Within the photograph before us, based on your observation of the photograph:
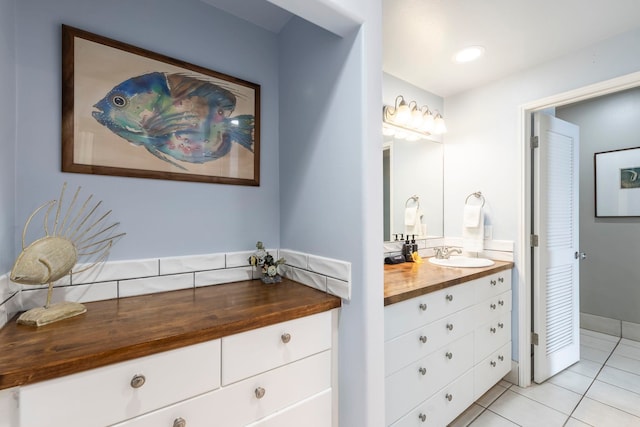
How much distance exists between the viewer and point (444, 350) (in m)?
1.61

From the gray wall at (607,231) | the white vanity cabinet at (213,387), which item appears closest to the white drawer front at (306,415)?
the white vanity cabinet at (213,387)

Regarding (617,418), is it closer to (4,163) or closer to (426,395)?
(426,395)

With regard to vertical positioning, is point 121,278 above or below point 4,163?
below

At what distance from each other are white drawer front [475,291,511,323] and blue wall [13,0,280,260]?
1.40 m

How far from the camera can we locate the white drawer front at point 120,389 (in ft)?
2.25

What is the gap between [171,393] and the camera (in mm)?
843

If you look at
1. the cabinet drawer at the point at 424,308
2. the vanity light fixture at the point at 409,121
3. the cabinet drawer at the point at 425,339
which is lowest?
the cabinet drawer at the point at 425,339

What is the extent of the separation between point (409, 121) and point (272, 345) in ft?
6.36

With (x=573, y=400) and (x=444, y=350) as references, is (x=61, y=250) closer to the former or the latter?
(x=444, y=350)

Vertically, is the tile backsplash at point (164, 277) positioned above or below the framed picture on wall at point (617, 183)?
below

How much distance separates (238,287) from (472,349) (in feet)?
4.95

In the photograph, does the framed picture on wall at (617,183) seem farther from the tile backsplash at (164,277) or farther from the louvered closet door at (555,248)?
the tile backsplash at (164,277)

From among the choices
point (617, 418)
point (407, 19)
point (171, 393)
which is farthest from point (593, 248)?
point (171, 393)

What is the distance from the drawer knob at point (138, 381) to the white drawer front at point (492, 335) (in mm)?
1853
